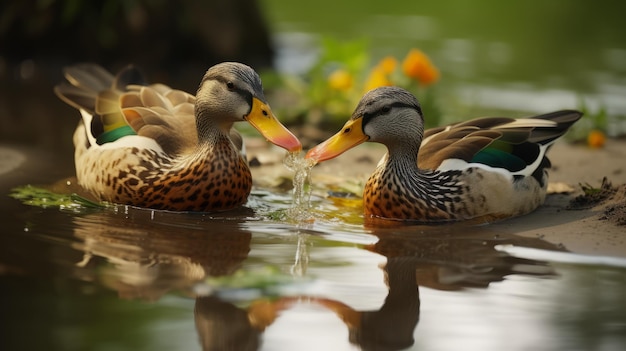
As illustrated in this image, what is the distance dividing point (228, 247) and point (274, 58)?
7.80 meters

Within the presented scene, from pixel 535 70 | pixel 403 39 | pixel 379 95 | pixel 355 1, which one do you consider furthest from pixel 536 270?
pixel 355 1

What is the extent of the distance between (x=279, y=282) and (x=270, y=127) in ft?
5.79

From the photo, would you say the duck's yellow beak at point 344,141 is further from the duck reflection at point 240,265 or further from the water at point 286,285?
A: the duck reflection at point 240,265

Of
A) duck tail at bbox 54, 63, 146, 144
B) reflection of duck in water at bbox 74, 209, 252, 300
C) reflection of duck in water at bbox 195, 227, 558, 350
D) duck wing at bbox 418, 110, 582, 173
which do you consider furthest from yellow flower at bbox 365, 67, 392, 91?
reflection of duck in water at bbox 74, 209, 252, 300

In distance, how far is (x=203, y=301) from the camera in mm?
5359

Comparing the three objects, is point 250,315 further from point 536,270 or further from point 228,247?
point 536,270

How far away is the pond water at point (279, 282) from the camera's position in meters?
4.96

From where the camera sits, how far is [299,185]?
7504mm

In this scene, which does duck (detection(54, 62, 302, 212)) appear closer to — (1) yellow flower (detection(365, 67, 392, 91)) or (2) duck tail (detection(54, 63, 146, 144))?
(2) duck tail (detection(54, 63, 146, 144))

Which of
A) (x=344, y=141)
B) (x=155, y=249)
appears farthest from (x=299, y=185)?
(x=155, y=249)

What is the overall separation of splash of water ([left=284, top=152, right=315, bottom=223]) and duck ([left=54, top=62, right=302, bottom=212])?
0.23 m

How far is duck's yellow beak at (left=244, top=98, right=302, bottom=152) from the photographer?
7.11 metres

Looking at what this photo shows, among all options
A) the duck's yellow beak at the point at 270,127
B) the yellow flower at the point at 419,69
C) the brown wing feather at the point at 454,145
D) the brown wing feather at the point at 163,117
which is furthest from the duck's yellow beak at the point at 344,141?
the yellow flower at the point at 419,69

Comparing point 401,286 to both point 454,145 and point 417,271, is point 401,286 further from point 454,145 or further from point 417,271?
point 454,145
